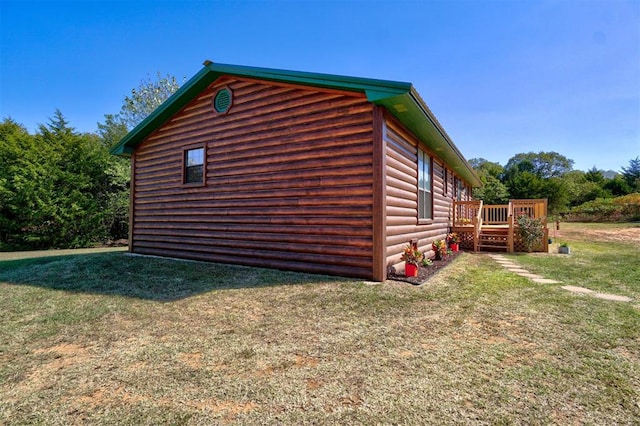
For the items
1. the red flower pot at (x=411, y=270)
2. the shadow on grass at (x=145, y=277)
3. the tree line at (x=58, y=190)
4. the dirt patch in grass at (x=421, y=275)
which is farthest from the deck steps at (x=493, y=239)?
the tree line at (x=58, y=190)

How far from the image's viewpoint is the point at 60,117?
18219 millimetres

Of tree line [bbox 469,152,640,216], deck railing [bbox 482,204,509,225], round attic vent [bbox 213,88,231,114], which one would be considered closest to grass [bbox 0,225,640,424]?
round attic vent [bbox 213,88,231,114]

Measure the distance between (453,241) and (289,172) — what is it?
254 inches

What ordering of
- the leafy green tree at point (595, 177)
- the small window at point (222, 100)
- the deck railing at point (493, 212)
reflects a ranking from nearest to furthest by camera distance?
the small window at point (222, 100)
the deck railing at point (493, 212)
the leafy green tree at point (595, 177)

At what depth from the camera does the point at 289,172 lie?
6055 mm

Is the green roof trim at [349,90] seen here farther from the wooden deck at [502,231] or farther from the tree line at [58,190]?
the tree line at [58,190]

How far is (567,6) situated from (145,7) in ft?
37.2

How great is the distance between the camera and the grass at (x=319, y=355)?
1812 millimetres

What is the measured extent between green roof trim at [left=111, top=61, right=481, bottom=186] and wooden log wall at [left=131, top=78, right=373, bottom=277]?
0.78 feet

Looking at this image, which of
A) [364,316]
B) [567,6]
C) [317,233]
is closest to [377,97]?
[317,233]

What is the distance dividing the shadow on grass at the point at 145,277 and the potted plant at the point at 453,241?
19.4 ft

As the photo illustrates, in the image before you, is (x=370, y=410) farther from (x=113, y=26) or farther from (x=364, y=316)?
(x=113, y=26)

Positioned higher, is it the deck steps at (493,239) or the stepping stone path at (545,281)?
the deck steps at (493,239)

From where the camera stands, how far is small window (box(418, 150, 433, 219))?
7324 mm
